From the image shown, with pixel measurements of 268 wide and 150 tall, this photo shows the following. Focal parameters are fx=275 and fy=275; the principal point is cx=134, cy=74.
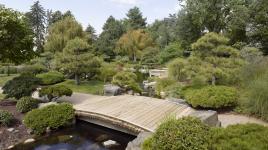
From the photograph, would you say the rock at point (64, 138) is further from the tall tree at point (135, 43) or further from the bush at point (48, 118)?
the tall tree at point (135, 43)

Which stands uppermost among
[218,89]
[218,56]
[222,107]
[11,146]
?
[218,56]

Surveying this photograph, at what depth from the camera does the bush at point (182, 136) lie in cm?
504

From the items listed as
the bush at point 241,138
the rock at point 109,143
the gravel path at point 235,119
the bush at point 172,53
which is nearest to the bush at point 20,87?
the rock at point 109,143

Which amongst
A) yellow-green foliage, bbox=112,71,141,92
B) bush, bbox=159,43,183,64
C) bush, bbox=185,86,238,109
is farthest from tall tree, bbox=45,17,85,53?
bush, bbox=185,86,238,109

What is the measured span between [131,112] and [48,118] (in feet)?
9.85

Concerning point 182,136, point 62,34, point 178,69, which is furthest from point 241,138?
point 62,34

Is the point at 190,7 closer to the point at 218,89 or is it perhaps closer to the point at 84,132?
the point at 218,89

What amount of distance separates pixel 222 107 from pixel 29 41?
9006mm

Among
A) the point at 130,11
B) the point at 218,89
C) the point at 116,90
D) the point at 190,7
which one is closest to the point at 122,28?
the point at 130,11

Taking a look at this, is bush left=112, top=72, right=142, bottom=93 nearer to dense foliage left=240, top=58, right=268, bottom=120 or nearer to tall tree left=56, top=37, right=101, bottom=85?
tall tree left=56, top=37, right=101, bottom=85

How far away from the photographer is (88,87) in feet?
57.5

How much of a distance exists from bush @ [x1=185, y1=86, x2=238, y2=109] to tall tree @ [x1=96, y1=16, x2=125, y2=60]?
2384cm

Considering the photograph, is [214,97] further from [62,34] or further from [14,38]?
[62,34]

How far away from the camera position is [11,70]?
24.8 meters
